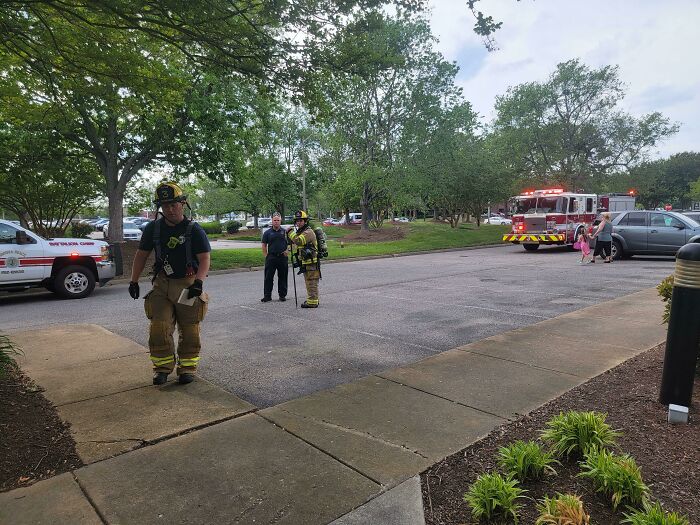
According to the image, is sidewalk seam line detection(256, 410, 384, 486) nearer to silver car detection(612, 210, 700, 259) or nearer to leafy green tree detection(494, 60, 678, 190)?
silver car detection(612, 210, 700, 259)

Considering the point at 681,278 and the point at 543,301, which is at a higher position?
the point at 681,278

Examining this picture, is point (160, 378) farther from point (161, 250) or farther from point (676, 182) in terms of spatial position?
point (676, 182)

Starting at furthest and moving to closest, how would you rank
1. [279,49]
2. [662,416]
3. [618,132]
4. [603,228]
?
[618,132], [603,228], [279,49], [662,416]

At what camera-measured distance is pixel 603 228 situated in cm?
1548

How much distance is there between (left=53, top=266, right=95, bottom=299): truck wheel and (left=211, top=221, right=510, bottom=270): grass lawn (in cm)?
498

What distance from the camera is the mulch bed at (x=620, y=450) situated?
249 cm

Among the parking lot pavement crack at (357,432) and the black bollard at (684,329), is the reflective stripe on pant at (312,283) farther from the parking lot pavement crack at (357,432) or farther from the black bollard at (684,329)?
the black bollard at (684,329)

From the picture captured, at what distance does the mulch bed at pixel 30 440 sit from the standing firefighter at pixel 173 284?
3.27 ft

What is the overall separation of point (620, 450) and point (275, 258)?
7.43m

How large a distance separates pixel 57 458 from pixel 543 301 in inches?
322

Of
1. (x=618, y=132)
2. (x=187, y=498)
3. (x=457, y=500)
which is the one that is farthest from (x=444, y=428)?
(x=618, y=132)

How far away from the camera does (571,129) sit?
38.3m

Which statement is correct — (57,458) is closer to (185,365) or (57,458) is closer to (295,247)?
(185,365)

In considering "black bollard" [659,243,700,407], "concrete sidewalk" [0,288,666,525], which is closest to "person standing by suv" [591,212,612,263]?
"concrete sidewalk" [0,288,666,525]
